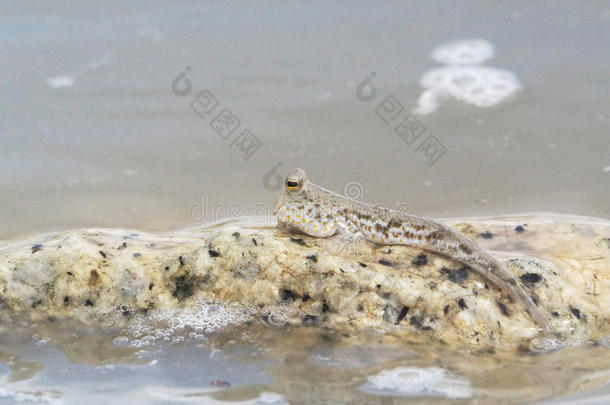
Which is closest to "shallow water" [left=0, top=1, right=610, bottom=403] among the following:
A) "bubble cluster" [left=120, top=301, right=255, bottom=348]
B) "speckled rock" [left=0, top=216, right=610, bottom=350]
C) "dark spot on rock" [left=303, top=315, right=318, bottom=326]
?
"speckled rock" [left=0, top=216, right=610, bottom=350]

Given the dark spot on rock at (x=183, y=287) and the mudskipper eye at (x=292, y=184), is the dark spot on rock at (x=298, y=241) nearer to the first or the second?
the mudskipper eye at (x=292, y=184)

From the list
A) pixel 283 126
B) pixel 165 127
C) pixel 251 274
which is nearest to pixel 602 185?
pixel 283 126

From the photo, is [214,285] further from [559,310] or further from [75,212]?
[75,212]

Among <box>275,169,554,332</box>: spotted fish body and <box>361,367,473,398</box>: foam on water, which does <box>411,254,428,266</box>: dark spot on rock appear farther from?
<box>361,367,473,398</box>: foam on water

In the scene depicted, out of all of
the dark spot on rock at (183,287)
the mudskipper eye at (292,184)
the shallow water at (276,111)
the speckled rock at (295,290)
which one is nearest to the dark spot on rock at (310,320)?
the speckled rock at (295,290)

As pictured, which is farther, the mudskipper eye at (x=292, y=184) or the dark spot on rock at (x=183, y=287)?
the mudskipper eye at (x=292, y=184)
